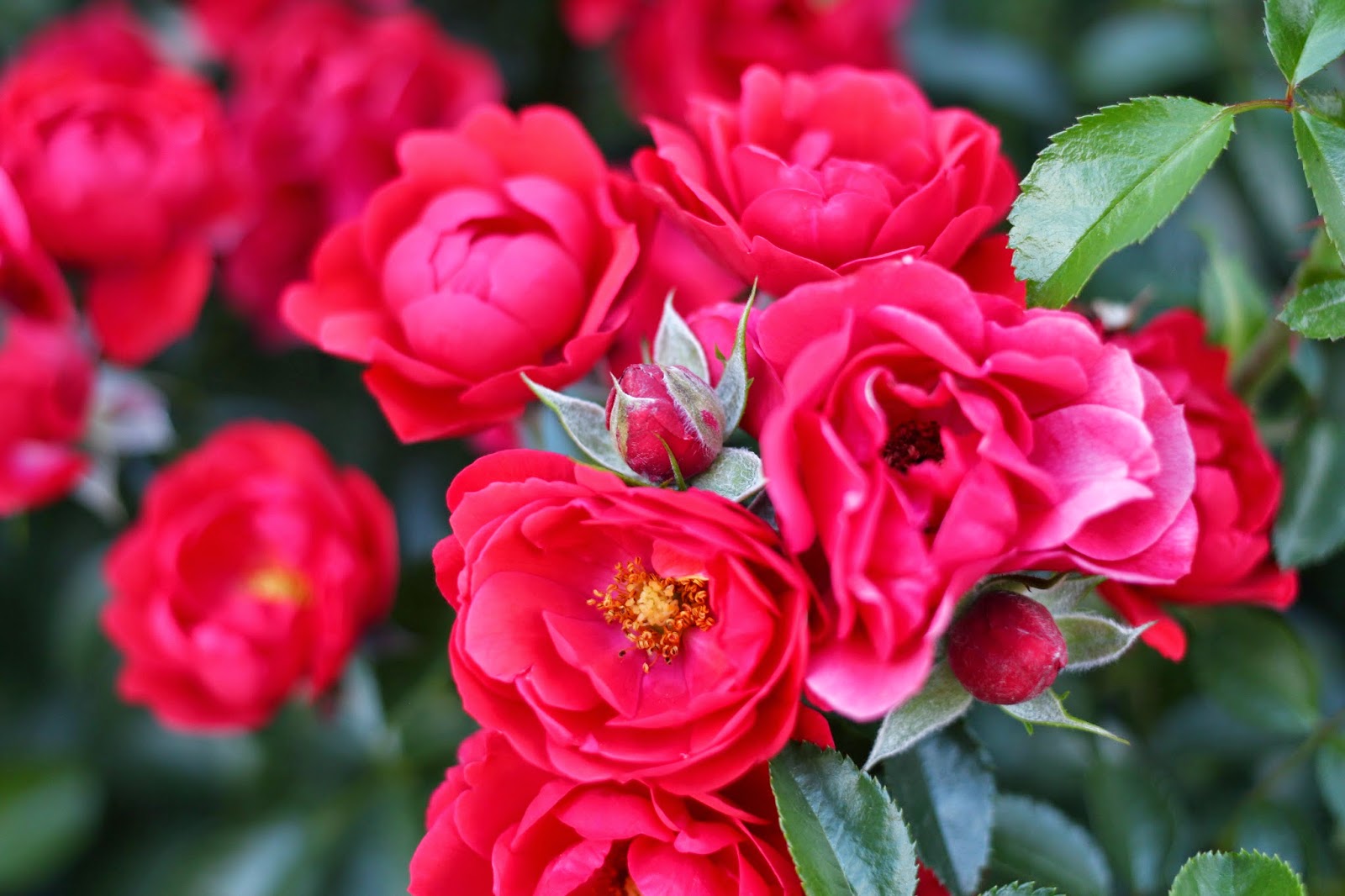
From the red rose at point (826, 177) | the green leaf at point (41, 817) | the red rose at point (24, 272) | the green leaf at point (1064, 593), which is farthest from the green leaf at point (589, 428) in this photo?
Result: the green leaf at point (41, 817)

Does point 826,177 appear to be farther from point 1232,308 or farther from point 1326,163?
point 1232,308

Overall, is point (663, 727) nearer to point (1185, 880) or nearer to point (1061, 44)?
point (1185, 880)

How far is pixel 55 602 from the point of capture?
4.01 ft

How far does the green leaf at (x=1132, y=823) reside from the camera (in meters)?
0.80

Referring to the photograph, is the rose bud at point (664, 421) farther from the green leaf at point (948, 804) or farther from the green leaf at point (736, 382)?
the green leaf at point (948, 804)

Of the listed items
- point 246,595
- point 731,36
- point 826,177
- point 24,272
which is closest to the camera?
point 826,177

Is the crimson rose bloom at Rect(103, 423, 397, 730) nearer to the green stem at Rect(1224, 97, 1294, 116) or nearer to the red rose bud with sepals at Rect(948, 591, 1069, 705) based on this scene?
the red rose bud with sepals at Rect(948, 591, 1069, 705)

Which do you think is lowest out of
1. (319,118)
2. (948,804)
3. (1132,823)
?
(1132,823)

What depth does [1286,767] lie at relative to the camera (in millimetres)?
851

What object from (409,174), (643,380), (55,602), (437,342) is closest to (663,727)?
(643,380)

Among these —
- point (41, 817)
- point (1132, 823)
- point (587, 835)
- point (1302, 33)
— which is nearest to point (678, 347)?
point (587, 835)

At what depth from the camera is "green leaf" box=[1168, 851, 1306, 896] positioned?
573 mm

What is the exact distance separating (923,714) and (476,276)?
387 millimetres

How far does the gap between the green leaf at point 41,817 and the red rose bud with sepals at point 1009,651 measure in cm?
99
